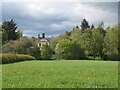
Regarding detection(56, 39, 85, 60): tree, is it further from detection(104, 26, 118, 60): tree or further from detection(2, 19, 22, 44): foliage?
detection(2, 19, 22, 44): foliage

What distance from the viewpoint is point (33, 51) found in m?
60.4

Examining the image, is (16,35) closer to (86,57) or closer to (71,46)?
(71,46)

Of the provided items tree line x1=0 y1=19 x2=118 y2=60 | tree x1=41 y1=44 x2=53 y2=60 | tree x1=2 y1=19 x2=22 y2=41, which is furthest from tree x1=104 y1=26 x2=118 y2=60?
tree x1=2 y1=19 x2=22 y2=41

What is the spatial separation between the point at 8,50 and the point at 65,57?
1527 centimetres

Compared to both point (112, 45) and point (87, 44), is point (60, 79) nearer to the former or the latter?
point (112, 45)

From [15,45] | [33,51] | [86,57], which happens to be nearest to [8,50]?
[15,45]

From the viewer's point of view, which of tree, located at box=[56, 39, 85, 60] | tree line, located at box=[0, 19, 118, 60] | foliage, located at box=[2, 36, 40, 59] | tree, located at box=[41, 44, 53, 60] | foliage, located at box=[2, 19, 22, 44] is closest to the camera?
foliage, located at box=[2, 36, 40, 59]

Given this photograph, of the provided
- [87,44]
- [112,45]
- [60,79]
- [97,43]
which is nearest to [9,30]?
[87,44]

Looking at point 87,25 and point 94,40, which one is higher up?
point 87,25

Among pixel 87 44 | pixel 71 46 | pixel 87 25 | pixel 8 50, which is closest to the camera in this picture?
pixel 8 50

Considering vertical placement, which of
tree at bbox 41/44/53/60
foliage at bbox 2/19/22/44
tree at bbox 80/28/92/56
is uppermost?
foliage at bbox 2/19/22/44

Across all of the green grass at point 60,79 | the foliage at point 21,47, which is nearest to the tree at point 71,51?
the foliage at point 21,47

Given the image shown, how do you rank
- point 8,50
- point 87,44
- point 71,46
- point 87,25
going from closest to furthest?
point 8,50, point 71,46, point 87,44, point 87,25

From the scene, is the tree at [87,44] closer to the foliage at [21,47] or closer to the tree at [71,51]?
the tree at [71,51]
